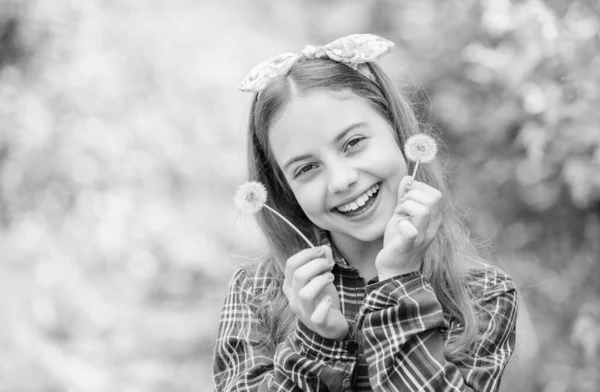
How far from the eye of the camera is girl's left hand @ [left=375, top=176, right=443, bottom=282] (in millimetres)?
1569

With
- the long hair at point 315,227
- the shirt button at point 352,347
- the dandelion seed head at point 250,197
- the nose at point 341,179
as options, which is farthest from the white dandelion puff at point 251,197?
the shirt button at point 352,347

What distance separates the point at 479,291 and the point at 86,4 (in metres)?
3.95

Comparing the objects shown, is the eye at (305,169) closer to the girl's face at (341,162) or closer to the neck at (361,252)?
the girl's face at (341,162)

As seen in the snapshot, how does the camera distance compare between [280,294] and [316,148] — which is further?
[280,294]

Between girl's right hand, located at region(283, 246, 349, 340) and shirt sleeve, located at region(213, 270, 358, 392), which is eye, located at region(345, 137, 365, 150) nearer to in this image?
girl's right hand, located at region(283, 246, 349, 340)

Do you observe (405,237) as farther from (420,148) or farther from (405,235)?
(420,148)

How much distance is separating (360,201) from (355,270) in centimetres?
24

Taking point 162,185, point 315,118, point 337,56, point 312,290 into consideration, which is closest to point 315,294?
point 312,290

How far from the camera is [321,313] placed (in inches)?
63.0

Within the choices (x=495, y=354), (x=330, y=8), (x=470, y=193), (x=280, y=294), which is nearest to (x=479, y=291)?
(x=495, y=354)

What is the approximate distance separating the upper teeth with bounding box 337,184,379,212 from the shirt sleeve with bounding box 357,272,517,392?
18cm

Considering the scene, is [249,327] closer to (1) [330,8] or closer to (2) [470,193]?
(2) [470,193]

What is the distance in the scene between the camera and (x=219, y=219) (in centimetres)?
484

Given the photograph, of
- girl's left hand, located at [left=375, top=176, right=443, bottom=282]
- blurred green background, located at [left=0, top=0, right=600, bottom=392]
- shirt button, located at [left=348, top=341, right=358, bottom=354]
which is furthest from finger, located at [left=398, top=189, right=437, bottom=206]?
blurred green background, located at [left=0, top=0, right=600, bottom=392]
